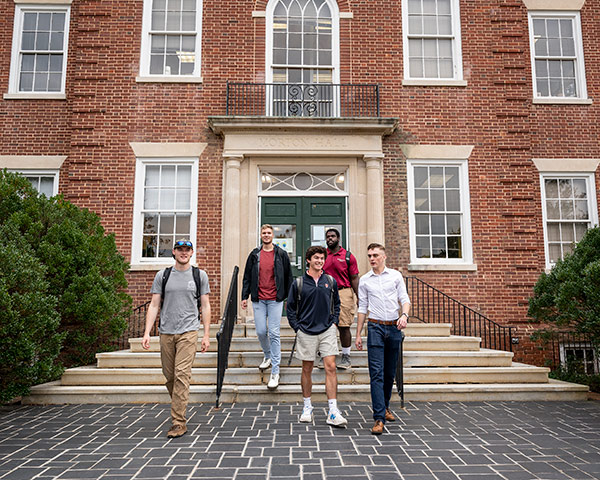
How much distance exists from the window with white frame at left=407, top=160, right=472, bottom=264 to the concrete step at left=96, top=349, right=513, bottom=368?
2.83 metres

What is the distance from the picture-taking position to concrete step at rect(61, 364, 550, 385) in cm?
661

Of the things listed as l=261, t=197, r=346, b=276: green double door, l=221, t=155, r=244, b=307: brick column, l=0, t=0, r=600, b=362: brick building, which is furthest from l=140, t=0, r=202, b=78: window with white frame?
l=261, t=197, r=346, b=276: green double door

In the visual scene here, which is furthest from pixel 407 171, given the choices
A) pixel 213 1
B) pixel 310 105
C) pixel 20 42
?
pixel 20 42

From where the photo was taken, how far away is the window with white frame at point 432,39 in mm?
10523

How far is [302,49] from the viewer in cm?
1055

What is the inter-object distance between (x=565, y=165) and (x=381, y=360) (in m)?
7.90

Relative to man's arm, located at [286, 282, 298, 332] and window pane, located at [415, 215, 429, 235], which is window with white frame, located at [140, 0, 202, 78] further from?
man's arm, located at [286, 282, 298, 332]

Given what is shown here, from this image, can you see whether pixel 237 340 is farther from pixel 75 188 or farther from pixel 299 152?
pixel 75 188

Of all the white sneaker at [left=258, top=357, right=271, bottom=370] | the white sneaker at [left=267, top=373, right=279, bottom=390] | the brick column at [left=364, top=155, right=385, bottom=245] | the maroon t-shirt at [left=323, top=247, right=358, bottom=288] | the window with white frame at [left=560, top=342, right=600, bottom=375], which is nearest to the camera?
the white sneaker at [left=267, top=373, right=279, bottom=390]

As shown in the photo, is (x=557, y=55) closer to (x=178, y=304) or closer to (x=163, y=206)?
(x=163, y=206)

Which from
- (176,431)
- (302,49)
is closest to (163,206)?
(302,49)

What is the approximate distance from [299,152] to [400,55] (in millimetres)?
3407

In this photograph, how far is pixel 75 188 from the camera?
380 inches

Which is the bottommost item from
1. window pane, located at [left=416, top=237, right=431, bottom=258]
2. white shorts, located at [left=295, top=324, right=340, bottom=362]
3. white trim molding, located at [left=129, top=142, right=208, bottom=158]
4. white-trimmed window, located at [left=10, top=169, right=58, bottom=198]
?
white shorts, located at [left=295, top=324, right=340, bottom=362]
